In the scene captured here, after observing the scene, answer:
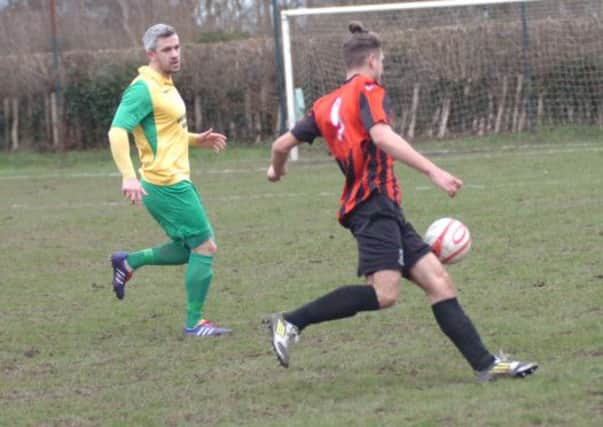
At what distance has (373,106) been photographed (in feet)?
18.3

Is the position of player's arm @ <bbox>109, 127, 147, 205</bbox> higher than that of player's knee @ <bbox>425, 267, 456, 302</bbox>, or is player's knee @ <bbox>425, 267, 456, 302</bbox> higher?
player's arm @ <bbox>109, 127, 147, 205</bbox>

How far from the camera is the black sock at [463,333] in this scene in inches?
221

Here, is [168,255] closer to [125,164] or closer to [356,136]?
[125,164]

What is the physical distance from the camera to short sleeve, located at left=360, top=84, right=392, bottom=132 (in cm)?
555

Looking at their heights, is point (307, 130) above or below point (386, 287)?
above

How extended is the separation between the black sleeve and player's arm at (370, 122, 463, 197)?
42 centimetres

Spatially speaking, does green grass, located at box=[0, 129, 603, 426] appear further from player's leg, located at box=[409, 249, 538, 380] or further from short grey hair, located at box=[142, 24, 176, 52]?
short grey hair, located at box=[142, 24, 176, 52]

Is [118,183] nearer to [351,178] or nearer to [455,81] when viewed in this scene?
[455,81]

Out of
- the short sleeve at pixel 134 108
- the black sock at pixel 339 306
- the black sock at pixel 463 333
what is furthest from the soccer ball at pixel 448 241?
the short sleeve at pixel 134 108

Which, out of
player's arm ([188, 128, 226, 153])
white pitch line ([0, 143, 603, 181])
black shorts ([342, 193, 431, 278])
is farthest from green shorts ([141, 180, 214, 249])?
white pitch line ([0, 143, 603, 181])

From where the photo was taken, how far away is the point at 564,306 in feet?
23.9

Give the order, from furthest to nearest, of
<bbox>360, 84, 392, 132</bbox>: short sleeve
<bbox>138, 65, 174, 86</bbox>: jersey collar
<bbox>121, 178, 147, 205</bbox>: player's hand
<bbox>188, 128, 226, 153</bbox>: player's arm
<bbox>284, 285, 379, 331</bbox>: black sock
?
<bbox>188, 128, 226, 153</bbox>: player's arm < <bbox>138, 65, 174, 86</bbox>: jersey collar < <bbox>121, 178, 147, 205</bbox>: player's hand < <bbox>284, 285, 379, 331</bbox>: black sock < <bbox>360, 84, 392, 132</bbox>: short sleeve

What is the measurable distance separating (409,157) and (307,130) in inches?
25.5

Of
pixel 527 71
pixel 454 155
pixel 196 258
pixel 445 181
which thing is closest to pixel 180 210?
pixel 196 258
